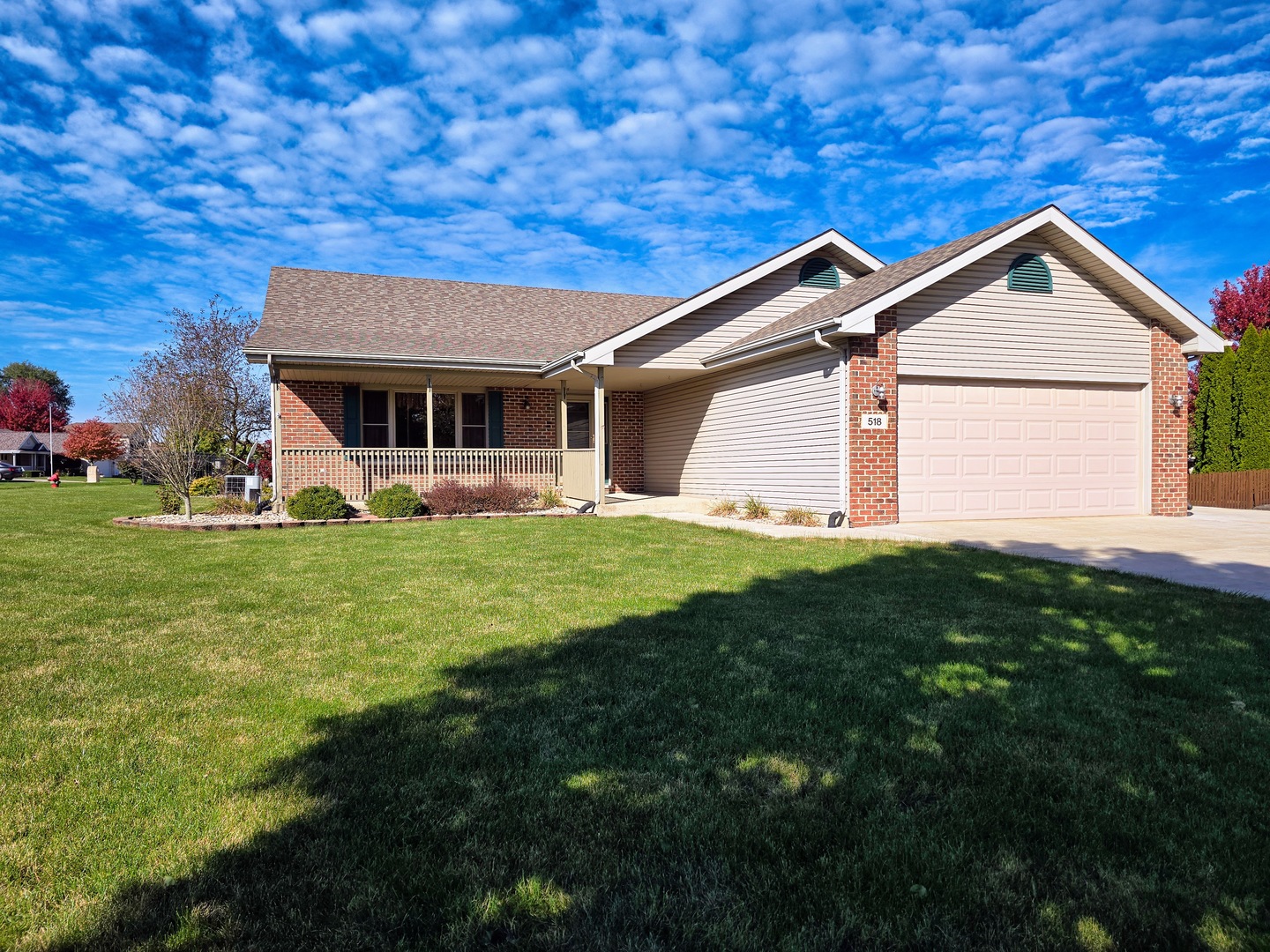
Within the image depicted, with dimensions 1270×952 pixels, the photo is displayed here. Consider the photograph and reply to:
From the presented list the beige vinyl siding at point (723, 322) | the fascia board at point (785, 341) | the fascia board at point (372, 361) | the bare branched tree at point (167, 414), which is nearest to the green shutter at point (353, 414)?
the fascia board at point (372, 361)

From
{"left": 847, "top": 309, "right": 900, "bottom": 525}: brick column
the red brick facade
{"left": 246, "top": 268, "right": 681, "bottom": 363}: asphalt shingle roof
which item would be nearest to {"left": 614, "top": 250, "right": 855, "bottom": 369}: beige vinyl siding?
{"left": 246, "top": 268, "right": 681, "bottom": 363}: asphalt shingle roof

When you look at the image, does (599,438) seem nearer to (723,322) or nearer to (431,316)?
(723,322)

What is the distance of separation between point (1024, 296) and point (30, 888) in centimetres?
1397

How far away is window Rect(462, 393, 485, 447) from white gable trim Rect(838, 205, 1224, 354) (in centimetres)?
930

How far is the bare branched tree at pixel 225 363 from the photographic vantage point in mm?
25953

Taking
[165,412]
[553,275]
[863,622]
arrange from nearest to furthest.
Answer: [863,622], [165,412], [553,275]

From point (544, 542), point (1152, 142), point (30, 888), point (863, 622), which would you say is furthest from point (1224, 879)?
point (1152, 142)

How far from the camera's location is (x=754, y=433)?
14.0 m

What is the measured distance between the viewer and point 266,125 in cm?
1516

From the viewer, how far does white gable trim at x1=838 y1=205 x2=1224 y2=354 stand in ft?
36.6

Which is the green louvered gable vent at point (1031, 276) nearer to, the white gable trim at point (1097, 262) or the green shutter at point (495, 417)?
the white gable trim at point (1097, 262)

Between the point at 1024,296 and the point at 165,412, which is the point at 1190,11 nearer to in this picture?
the point at 1024,296

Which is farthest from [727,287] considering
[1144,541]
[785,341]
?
[1144,541]

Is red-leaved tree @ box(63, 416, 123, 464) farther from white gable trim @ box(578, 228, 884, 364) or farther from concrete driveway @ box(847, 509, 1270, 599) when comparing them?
concrete driveway @ box(847, 509, 1270, 599)
